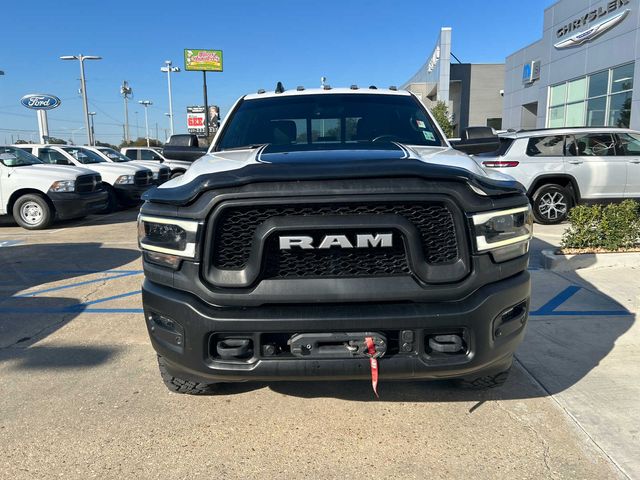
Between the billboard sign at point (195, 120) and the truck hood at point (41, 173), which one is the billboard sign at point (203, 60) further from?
the truck hood at point (41, 173)

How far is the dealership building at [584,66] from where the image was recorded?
16.6 meters

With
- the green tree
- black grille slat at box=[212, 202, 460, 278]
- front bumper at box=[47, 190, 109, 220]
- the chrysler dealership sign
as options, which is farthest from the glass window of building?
black grille slat at box=[212, 202, 460, 278]

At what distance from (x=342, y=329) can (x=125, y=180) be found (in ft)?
40.2

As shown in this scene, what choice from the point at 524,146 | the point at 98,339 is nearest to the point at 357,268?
the point at 98,339

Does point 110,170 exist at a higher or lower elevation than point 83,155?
lower

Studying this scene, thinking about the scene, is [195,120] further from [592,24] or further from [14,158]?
[14,158]

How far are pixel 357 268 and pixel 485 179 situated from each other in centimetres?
79

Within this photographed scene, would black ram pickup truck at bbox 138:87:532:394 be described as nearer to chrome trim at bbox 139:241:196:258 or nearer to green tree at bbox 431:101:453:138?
chrome trim at bbox 139:241:196:258

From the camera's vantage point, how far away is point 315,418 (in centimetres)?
294

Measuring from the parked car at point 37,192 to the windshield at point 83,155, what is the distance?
8.57ft

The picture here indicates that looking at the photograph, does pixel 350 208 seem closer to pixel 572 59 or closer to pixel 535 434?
pixel 535 434

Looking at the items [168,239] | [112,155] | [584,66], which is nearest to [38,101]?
[112,155]

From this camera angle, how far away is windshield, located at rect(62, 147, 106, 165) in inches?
531

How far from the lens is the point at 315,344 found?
2322 mm
